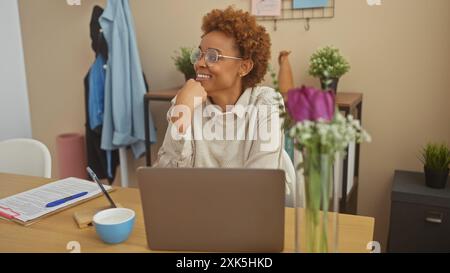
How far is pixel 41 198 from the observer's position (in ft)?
4.00

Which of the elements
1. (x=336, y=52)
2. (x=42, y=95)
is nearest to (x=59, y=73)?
(x=42, y=95)

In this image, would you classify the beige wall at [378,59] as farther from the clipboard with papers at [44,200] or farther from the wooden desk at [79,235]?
the clipboard with papers at [44,200]

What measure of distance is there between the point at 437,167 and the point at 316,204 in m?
1.52

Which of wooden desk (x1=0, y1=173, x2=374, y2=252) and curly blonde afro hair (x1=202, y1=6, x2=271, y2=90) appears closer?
wooden desk (x1=0, y1=173, x2=374, y2=252)

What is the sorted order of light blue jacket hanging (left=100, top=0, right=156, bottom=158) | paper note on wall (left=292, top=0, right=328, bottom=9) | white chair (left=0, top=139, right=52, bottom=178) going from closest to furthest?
1. white chair (left=0, top=139, right=52, bottom=178)
2. paper note on wall (left=292, top=0, right=328, bottom=9)
3. light blue jacket hanging (left=100, top=0, right=156, bottom=158)

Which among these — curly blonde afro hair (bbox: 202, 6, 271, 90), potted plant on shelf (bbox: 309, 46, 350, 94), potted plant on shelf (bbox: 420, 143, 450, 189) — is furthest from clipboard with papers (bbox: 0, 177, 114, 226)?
potted plant on shelf (bbox: 420, 143, 450, 189)

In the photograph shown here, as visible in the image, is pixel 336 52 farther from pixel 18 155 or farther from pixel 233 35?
pixel 18 155

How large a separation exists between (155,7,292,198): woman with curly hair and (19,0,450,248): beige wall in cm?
102

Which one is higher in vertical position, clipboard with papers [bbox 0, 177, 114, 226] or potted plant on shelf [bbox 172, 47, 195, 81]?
potted plant on shelf [bbox 172, 47, 195, 81]

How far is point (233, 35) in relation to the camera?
1.30m

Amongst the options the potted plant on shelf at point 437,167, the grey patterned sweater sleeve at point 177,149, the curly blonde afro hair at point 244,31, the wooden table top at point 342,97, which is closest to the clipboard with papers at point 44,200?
the grey patterned sweater sleeve at point 177,149

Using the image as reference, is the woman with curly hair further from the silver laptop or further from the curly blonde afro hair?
the silver laptop

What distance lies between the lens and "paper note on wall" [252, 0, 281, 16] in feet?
7.70
